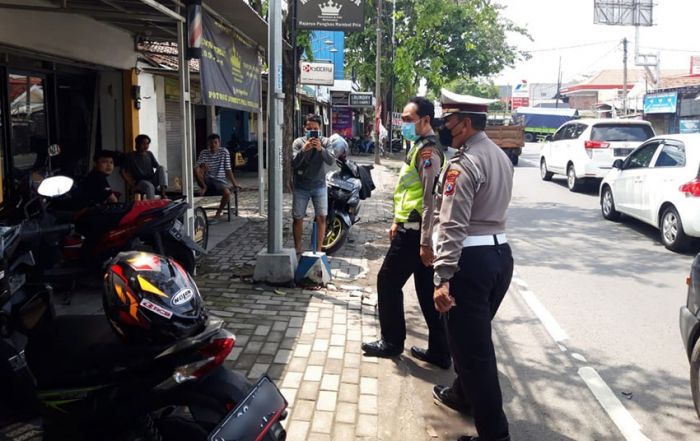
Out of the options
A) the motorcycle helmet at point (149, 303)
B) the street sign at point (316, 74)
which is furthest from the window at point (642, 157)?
the motorcycle helmet at point (149, 303)

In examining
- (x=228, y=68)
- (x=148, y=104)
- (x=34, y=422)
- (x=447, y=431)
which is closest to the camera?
(x=34, y=422)

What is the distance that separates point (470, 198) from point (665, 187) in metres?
6.96

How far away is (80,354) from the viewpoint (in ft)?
8.14

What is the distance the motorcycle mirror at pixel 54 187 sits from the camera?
3910 millimetres

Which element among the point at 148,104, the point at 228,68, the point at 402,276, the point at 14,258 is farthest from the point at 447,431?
the point at 148,104

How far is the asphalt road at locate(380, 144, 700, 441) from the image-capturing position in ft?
12.7

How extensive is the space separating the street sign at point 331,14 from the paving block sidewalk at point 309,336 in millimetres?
4169

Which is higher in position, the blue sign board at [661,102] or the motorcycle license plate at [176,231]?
the blue sign board at [661,102]

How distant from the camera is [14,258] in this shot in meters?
3.64

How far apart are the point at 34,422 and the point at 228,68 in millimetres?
5263

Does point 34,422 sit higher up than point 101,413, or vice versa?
point 101,413

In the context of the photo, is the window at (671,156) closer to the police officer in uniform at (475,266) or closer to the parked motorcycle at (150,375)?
the police officer in uniform at (475,266)

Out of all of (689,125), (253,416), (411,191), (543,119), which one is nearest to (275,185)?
(411,191)

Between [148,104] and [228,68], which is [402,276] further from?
[148,104]
